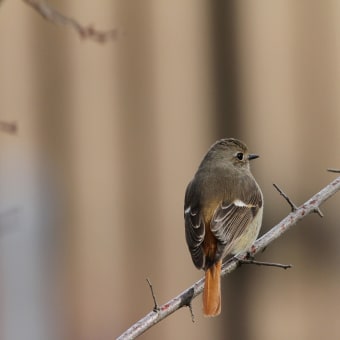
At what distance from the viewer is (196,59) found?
980 centimetres

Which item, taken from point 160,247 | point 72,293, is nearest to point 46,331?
point 72,293

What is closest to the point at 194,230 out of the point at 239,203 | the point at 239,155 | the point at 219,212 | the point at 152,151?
the point at 219,212

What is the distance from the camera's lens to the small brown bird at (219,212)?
5.39m

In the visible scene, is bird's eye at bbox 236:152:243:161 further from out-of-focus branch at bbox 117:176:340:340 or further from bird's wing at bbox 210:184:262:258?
out-of-focus branch at bbox 117:176:340:340

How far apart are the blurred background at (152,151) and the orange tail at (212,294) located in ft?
12.8

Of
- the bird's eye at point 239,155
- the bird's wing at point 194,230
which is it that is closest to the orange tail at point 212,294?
the bird's wing at point 194,230

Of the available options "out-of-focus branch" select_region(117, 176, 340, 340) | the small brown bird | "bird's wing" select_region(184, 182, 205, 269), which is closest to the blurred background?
the small brown bird

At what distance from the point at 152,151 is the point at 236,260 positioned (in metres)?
4.10

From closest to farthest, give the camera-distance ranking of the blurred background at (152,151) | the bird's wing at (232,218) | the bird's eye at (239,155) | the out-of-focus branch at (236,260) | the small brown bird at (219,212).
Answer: the out-of-focus branch at (236,260) < the small brown bird at (219,212) < the bird's wing at (232,218) < the bird's eye at (239,155) < the blurred background at (152,151)

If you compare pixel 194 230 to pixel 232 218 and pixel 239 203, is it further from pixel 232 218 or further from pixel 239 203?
pixel 239 203

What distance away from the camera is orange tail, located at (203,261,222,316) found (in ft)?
17.0

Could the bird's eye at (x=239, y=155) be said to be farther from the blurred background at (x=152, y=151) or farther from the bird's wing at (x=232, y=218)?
the blurred background at (x=152, y=151)

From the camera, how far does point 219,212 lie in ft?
19.0

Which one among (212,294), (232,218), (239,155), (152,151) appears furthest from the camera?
(152,151)
